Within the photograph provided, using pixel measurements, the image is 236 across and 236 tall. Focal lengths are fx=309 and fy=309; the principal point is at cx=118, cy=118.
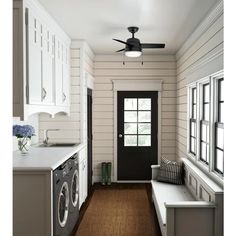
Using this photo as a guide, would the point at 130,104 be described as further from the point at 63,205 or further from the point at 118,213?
the point at 63,205

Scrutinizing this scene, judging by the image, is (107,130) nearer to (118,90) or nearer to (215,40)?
(118,90)

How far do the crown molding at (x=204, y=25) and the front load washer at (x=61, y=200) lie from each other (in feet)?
7.63

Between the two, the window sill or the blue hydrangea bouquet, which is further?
the blue hydrangea bouquet

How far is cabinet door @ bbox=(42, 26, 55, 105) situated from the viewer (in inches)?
138

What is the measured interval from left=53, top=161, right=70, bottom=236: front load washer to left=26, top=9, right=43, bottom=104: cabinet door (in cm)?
79

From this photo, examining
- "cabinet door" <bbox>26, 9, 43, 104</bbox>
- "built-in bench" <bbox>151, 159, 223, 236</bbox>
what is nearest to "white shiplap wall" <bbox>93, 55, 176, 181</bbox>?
"cabinet door" <bbox>26, 9, 43, 104</bbox>

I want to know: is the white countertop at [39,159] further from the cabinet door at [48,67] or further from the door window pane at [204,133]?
the door window pane at [204,133]

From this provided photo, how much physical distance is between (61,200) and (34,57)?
1554mm

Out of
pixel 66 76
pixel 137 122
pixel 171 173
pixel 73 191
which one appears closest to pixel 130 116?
Result: pixel 137 122

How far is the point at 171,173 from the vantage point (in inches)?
193

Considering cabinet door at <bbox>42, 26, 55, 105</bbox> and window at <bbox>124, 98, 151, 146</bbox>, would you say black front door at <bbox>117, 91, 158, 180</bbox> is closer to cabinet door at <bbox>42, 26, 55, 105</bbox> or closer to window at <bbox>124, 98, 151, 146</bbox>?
window at <bbox>124, 98, 151, 146</bbox>

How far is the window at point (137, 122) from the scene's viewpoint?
659 centimetres

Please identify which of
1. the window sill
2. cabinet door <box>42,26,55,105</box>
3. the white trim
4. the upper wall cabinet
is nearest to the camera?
the upper wall cabinet
